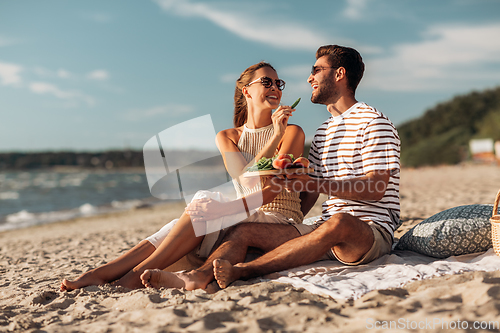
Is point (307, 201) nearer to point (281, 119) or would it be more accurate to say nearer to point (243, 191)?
point (243, 191)

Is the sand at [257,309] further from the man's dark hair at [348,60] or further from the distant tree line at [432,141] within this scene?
the man's dark hair at [348,60]

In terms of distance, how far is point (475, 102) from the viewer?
164 feet

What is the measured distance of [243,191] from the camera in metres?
3.29

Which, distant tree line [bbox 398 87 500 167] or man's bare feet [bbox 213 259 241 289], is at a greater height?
distant tree line [bbox 398 87 500 167]

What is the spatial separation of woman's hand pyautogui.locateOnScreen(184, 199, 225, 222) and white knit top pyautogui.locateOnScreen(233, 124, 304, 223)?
0.32 meters

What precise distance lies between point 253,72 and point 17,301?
2780 mm

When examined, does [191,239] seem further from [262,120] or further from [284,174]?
[262,120]

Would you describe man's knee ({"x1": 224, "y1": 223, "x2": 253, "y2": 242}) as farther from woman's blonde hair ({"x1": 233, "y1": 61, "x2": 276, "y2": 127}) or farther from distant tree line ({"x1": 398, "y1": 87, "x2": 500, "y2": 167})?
distant tree line ({"x1": 398, "y1": 87, "x2": 500, "y2": 167})

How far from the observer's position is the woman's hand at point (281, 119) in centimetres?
324

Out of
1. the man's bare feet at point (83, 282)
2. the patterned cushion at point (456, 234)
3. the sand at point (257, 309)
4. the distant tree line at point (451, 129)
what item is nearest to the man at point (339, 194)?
the sand at point (257, 309)

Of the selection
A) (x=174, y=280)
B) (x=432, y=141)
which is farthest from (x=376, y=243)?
(x=432, y=141)

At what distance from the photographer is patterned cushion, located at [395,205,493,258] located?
3.14 meters

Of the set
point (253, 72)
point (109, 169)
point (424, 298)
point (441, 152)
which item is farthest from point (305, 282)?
point (109, 169)

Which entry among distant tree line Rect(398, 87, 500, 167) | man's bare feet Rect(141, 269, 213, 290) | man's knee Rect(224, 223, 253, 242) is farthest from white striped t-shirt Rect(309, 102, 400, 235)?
distant tree line Rect(398, 87, 500, 167)
